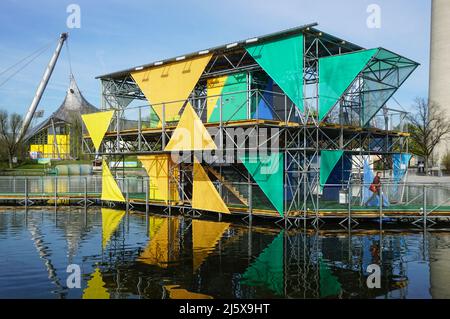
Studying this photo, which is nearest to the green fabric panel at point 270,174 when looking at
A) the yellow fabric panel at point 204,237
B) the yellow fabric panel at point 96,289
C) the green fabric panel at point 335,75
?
the yellow fabric panel at point 204,237

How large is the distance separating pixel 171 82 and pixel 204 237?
401 inches

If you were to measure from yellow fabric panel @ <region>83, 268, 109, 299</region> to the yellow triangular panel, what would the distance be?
406cm

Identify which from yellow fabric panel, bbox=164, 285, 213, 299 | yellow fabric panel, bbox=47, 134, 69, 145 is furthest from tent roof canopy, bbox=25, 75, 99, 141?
yellow fabric panel, bbox=164, 285, 213, 299

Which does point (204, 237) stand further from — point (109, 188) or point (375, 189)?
point (109, 188)

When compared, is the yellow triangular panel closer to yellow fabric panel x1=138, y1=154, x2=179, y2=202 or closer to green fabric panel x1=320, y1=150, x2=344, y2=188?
yellow fabric panel x1=138, y1=154, x2=179, y2=202

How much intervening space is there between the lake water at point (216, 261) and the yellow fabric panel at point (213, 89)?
20.8 ft

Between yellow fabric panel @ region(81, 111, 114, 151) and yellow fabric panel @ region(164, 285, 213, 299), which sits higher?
yellow fabric panel @ region(81, 111, 114, 151)

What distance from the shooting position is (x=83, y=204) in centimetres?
2855

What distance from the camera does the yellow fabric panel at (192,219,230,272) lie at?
1315cm

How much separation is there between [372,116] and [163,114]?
10.1 meters

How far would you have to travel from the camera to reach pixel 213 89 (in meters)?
23.7
